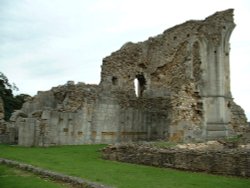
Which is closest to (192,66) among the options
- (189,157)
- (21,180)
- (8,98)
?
(189,157)

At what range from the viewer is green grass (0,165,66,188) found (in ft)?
28.2

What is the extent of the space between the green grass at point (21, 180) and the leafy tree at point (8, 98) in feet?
94.5

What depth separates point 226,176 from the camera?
10.1m

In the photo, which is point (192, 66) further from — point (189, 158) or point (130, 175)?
point (130, 175)

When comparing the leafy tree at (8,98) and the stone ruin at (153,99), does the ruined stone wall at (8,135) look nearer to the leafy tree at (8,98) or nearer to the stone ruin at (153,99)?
the stone ruin at (153,99)

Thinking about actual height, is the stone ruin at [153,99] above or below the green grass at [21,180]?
above

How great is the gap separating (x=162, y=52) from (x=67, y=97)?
7.33 meters

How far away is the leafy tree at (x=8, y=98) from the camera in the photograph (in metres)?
39.3

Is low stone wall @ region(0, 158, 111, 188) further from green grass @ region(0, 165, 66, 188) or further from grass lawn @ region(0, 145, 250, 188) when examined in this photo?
grass lawn @ region(0, 145, 250, 188)

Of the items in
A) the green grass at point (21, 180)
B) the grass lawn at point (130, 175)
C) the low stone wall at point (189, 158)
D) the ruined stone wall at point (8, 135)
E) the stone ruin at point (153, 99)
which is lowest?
the green grass at point (21, 180)

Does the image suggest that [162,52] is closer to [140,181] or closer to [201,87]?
[201,87]

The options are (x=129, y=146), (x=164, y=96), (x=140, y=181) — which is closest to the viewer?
(x=140, y=181)

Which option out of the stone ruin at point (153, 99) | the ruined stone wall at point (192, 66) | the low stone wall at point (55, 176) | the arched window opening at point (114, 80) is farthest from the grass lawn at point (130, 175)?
the arched window opening at point (114, 80)

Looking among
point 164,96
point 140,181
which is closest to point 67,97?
point 164,96
